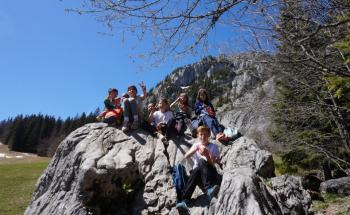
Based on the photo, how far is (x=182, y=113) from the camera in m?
9.07

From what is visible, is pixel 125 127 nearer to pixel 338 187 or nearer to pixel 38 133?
pixel 338 187

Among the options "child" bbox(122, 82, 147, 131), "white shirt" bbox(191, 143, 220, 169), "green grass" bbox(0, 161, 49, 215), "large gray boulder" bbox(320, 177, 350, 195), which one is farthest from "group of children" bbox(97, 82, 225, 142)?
"green grass" bbox(0, 161, 49, 215)

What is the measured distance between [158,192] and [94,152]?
1.80m

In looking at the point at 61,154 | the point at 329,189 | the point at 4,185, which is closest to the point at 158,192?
the point at 61,154

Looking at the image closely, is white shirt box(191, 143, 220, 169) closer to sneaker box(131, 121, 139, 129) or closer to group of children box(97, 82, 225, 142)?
group of children box(97, 82, 225, 142)

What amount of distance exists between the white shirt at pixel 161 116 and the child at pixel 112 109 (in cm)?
101

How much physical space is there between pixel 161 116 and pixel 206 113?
1183mm

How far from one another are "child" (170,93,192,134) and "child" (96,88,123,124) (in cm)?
157

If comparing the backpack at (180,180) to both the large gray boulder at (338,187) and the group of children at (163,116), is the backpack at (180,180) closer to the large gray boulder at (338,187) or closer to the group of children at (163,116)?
the group of children at (163,116)

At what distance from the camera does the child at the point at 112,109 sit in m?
9.30

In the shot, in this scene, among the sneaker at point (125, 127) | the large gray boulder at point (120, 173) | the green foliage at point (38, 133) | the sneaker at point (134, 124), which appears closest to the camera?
the large gray boulder at point (120, 173)

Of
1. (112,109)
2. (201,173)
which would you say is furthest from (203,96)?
(201,173)

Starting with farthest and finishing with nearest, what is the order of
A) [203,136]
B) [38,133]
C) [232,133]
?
[38,133], [232,133], [203,136]

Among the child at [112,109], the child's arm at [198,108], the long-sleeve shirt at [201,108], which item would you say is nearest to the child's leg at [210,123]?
the long-sleeve shirt at [201,108]
